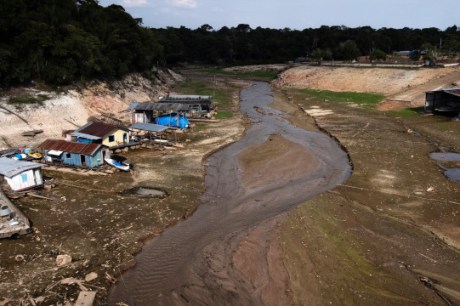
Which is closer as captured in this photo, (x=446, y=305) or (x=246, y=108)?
(x=446, y=305)

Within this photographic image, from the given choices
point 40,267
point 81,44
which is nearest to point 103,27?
point 81,44

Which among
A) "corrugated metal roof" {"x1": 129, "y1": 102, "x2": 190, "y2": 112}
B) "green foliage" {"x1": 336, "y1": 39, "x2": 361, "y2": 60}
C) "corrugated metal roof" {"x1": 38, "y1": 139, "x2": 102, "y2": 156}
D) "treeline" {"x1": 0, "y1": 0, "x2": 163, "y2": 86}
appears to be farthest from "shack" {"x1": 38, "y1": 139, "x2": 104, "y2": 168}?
"green foliage" {"x1": 336, "y1": 39, "x2": 361, "y2": 60}

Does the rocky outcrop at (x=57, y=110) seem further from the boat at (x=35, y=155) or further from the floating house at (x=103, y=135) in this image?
the floating house at (x=103, y=135)

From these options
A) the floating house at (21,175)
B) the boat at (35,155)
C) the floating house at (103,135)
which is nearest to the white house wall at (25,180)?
the floating house at (21,175)

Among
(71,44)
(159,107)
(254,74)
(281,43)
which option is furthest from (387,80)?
(281,43)

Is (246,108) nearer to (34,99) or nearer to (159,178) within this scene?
(34,99)

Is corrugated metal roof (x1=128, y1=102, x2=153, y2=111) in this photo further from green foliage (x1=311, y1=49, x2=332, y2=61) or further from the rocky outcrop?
green foliage (x1=311, y1=49, x2=332, y2=61)

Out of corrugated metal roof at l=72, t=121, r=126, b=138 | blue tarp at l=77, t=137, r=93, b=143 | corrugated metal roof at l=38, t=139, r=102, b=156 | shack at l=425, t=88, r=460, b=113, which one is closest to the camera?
corrugated metal roof at l=38, t=139, r=102, b=156

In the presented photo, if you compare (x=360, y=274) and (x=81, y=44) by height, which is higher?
(x=81, y=44)
